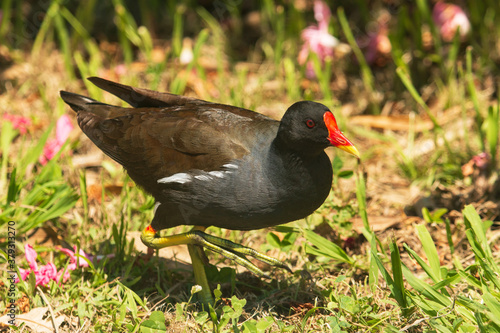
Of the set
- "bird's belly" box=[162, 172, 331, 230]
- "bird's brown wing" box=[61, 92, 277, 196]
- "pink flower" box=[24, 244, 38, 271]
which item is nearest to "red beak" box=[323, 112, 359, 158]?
"bird's belly" box=[162, 172, 331, 230]

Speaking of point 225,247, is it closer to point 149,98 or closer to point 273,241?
point 273,241

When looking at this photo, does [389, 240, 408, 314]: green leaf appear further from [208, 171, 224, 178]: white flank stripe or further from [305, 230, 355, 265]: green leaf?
[208, 171, 224, 178]: white flank stripe

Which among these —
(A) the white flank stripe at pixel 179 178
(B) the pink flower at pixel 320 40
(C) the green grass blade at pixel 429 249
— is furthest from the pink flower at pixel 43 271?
(B) the pink flower at pixel 320 40

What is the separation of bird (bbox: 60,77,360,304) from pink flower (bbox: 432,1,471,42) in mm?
2765

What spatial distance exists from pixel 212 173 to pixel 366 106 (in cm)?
290

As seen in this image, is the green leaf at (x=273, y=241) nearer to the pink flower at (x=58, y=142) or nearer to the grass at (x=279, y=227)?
the grass at (x=279, y=227)

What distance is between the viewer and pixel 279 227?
131 inches

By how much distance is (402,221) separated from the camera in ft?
12.4

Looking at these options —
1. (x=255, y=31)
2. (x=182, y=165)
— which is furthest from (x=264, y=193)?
(x=255, y=31)

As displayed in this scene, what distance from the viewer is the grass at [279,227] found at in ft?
9.43

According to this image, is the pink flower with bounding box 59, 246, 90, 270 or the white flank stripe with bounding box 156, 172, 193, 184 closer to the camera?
the white flank stripe with bounding box 156, 172, 193, 184

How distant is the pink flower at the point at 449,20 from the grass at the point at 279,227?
0.12 metres

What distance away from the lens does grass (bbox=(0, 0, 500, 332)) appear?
113 inches

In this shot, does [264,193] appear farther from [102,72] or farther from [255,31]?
[255,31]
